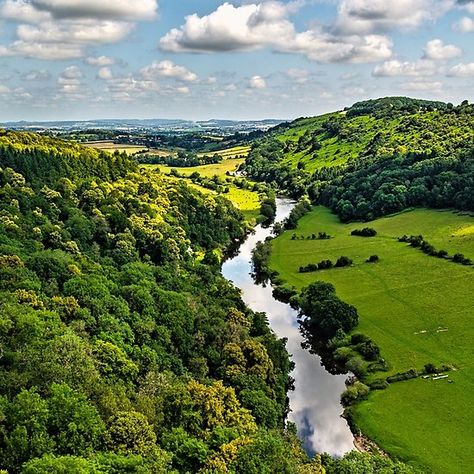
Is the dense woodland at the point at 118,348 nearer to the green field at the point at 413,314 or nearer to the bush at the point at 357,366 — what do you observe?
the bush at the point at 357,366

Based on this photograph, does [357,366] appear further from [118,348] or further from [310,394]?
[118,348]

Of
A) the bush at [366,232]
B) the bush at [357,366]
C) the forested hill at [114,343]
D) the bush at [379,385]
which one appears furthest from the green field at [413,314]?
the forested hill at [114,343]

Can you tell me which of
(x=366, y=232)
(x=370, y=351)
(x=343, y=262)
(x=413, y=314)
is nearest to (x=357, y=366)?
(x=370, y=351)

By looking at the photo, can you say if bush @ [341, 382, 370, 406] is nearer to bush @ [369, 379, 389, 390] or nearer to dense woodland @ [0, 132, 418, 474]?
bush @ [369, 379, 389, 390]

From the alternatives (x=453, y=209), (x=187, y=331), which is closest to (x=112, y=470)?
(x=187, y=331)

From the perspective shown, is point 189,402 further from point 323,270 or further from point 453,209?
point 453,209
